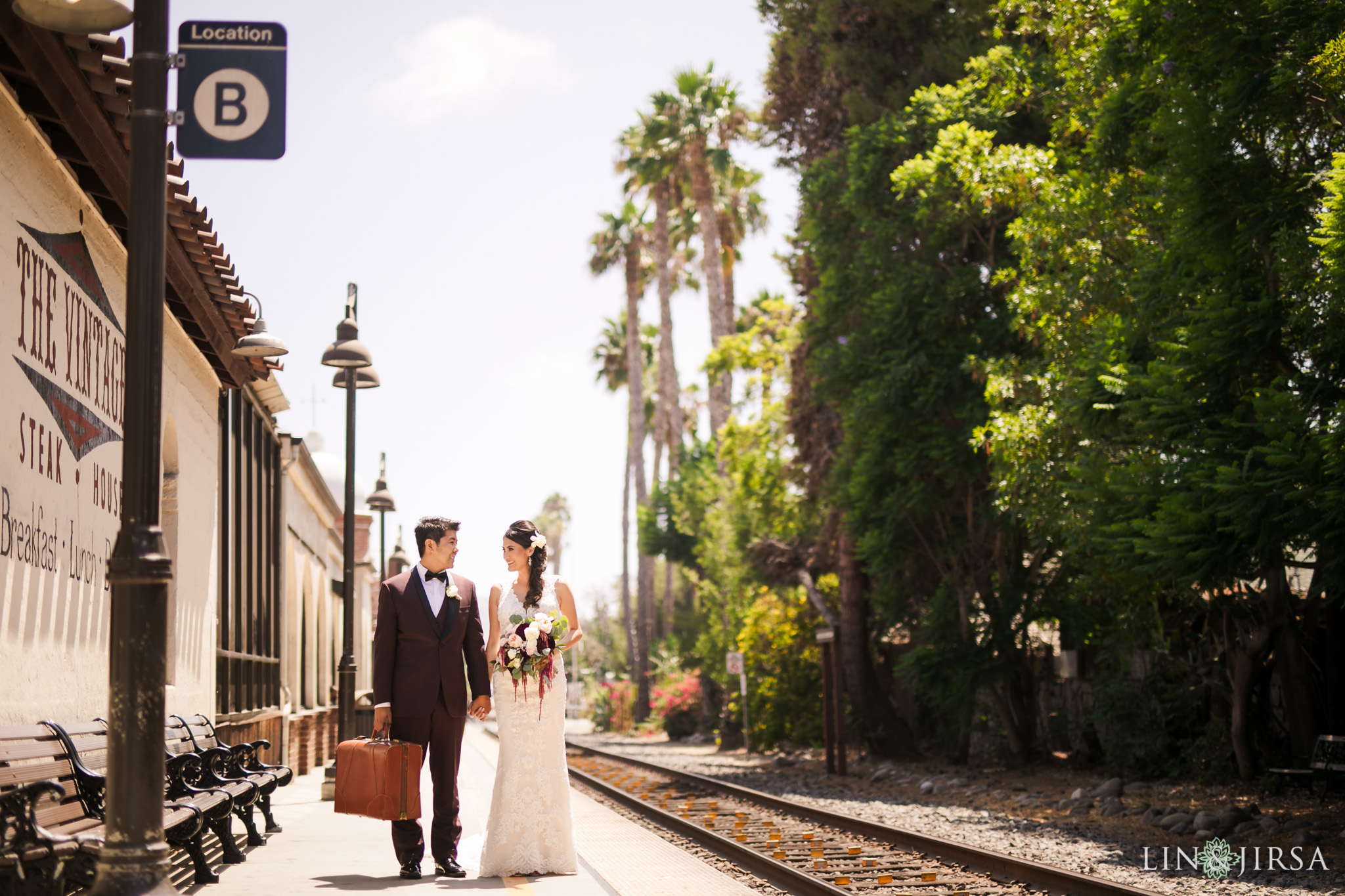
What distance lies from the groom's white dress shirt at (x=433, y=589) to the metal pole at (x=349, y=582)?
7851 mm

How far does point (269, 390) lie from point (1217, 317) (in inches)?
482

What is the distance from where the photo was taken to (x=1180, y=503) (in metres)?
11.8

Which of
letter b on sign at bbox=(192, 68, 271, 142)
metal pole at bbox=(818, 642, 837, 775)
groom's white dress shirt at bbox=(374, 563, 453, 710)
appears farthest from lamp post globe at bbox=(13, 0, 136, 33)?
metal pole at bbox=(818, 642, 837, 775)

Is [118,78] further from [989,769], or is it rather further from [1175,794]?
[989,769]

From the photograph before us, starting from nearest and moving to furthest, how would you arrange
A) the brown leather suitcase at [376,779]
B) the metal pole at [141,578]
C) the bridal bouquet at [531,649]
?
the metal pole at [141,578], the brown leather suitcase at [376,779], the bridal bouquet at [531,649]

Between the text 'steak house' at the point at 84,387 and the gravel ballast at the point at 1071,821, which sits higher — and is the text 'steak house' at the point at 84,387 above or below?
above

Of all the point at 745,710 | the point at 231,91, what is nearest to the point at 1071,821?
the point at 231,91

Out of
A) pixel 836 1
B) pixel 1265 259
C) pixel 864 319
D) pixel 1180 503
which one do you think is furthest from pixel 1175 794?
pixel 836 1

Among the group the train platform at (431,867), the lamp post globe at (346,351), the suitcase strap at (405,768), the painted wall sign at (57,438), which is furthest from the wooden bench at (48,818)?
the lamp post globe at (346,351)

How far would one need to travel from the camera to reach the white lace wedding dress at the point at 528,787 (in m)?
8.05

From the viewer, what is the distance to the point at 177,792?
8.50m

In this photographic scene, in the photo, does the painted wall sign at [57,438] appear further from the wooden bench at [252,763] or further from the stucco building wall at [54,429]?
the wooden bench at [252,763]

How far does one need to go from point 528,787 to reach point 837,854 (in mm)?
3983

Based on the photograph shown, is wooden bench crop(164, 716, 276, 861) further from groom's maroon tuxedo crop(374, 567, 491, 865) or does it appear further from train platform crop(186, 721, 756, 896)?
groom's maroon tuxedo crop(374, 567, 491, 865)
